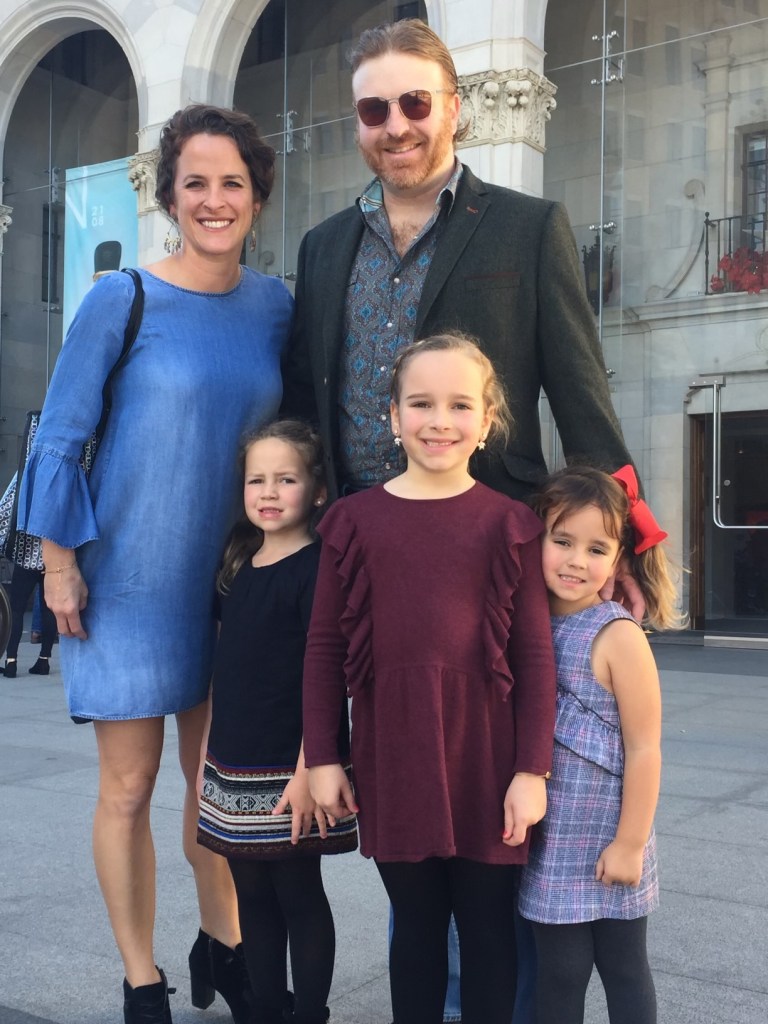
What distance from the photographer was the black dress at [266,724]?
2.61 metres

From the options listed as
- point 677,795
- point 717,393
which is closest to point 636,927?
point 677,795

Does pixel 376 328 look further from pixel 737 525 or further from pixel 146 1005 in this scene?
pixel 737 525

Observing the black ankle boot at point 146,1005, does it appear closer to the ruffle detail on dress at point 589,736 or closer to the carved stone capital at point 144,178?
the ruffle detail on dress at point 589,736

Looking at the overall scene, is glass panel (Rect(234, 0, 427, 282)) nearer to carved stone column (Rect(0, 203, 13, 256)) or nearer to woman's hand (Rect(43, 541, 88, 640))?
carved stone column (Rect(0, 203, 13, 256))

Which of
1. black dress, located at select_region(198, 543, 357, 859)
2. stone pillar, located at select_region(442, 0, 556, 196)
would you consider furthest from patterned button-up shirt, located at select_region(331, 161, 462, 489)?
stone pillar, located at select_region(442, 0, 556, 196)

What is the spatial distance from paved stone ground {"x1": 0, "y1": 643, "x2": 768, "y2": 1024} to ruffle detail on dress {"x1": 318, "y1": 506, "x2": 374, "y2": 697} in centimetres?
114

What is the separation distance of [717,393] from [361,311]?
1066cm

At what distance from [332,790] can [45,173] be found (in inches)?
700

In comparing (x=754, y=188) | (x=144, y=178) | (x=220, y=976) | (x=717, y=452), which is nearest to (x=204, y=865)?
(x=220, y=976)

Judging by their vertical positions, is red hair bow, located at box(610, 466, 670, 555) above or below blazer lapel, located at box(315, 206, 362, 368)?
below

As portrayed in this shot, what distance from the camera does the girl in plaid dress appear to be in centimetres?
226

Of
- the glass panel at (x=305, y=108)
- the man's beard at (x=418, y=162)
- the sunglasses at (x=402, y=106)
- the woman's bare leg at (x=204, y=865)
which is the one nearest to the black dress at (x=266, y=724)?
the woman's bare leg at (x=204, y=865)

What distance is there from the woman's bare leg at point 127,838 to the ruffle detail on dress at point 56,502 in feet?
Answer: 1.62

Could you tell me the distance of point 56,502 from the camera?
8.94 ft
